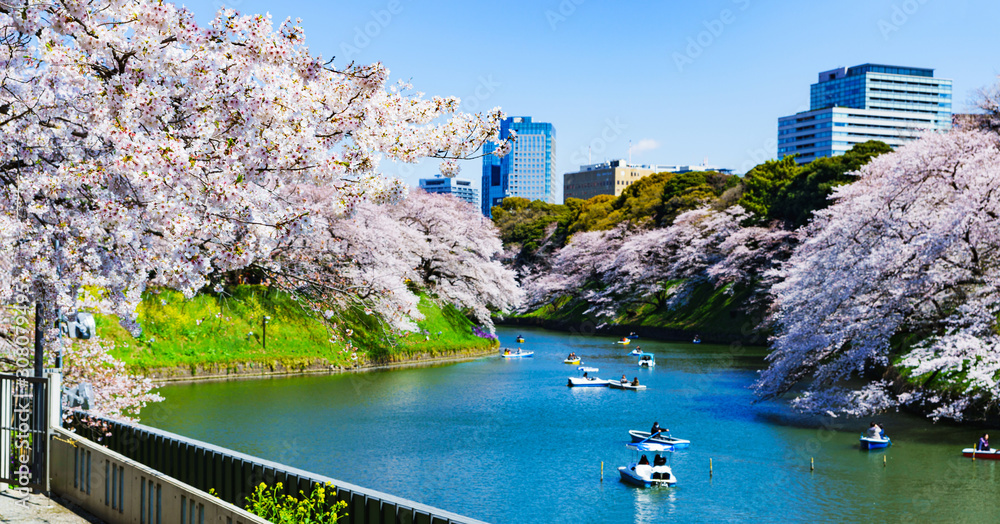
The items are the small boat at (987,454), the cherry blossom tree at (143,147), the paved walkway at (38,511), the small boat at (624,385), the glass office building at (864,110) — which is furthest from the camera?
the glass office building at (864,110)

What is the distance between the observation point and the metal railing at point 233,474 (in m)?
8.27

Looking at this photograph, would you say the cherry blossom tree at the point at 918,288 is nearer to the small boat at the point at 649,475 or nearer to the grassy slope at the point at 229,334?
the small boat at the point at 649,475

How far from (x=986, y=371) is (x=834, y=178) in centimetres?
2643

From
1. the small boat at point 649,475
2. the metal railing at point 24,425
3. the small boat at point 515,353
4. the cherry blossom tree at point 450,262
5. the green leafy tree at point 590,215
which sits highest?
the green leafy tree at point 590,215

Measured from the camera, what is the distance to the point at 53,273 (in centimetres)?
678

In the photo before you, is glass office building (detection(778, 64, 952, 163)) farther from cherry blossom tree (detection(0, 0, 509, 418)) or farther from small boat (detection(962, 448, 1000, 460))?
cherry blossom tree (detection(0, 0, 509, 418))

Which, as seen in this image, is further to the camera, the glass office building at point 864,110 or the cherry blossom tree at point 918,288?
the glass office building at point 864,110

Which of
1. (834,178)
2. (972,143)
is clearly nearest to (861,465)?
(972,143)

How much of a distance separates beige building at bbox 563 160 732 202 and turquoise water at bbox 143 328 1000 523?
132951 mm

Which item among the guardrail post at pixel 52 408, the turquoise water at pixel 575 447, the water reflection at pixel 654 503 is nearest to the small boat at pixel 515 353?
the turquoise water at pixel 575 447

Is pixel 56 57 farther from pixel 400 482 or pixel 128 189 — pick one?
pixel 400 482

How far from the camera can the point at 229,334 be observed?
35.5 meters

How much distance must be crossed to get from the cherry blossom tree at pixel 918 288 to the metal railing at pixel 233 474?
58.1 ft

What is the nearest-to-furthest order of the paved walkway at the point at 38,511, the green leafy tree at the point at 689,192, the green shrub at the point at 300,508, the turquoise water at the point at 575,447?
1. the paved walkway at the point at 38,511
2. the green shrub at the point at 300,508
3. the turquoise water at the point at 575,447
4. the green leafy tree at the point at 689,192
